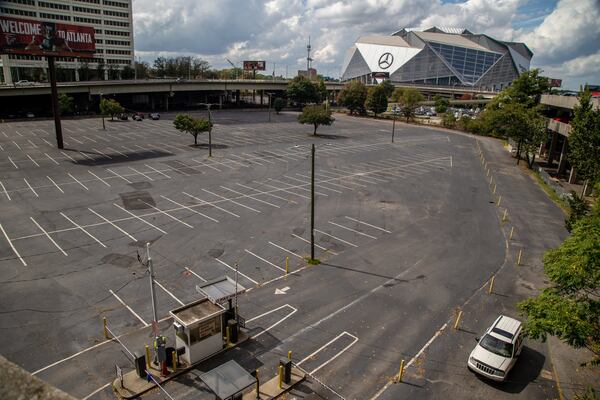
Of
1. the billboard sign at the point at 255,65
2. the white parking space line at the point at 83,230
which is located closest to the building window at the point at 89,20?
the billboard sign at the point at 255,65

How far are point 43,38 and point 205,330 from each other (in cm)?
5694

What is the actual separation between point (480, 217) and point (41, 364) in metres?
34.1

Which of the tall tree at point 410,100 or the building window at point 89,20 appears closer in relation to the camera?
the tall tree at point 410,100

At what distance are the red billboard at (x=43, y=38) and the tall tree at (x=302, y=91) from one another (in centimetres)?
7224

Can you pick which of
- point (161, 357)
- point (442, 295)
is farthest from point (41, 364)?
point (442, 295)

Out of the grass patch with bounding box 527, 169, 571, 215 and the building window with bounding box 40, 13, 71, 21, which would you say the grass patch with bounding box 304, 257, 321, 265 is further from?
the building window with bounding box 40, 13, 71, 21

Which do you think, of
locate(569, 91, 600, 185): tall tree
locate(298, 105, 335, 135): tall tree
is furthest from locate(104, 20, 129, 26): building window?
locate(569, 91, 600, 185): tall tree

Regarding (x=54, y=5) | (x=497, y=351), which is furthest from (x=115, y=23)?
(x=497, y=351)

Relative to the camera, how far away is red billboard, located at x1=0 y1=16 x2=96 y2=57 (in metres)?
52.6

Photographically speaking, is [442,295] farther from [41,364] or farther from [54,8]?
[54,8]

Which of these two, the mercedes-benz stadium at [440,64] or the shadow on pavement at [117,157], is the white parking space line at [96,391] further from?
the mercedes-benz stadium at [440,64]

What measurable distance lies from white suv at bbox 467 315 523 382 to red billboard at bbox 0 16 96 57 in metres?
62.8

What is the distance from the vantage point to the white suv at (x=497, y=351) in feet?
54.0

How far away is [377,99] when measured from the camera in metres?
116
